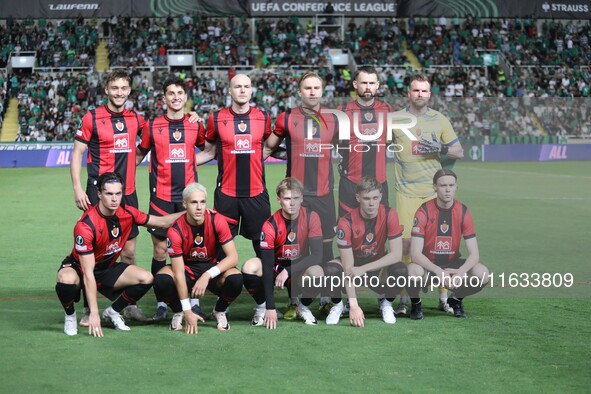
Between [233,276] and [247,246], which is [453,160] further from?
[247,246]

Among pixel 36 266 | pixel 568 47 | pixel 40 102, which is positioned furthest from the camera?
pixel 568 47

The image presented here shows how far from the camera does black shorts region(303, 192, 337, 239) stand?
7434mm

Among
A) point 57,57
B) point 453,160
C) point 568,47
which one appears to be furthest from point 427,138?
point 568,47

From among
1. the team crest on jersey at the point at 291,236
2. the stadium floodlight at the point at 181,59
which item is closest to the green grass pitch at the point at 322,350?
the team crest on jersey at the point at 291,236

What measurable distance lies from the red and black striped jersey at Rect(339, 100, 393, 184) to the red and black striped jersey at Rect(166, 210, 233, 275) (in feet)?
4.08

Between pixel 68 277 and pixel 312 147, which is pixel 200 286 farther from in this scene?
pixel 312 147

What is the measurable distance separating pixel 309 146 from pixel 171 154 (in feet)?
3.99

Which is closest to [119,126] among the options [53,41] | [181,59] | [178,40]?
[181,59]

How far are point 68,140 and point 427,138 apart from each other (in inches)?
1020

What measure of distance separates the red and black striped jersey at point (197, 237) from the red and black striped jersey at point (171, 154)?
0.68m

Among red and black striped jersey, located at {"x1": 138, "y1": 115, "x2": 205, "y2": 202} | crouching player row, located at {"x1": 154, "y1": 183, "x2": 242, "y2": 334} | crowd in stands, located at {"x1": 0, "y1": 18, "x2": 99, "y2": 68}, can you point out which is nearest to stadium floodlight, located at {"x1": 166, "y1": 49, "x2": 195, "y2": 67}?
crowd in stands, located at {"x1": 0, "y1": 18, "x2": 99, "y2": 68}

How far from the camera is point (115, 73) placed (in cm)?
747

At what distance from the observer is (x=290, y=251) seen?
715 cm

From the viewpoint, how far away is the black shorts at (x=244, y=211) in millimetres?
7566
